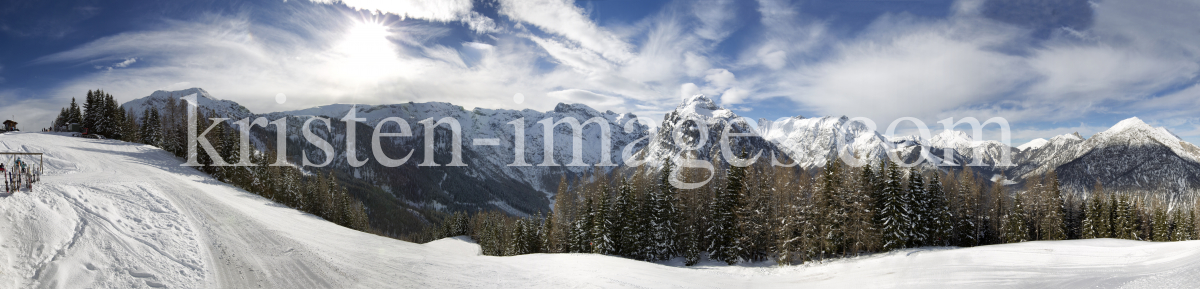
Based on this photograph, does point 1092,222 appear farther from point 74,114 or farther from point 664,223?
point 74,114

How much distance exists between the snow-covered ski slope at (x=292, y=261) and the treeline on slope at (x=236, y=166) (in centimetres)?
1542

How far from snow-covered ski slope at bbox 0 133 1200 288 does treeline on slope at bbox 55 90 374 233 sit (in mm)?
15418

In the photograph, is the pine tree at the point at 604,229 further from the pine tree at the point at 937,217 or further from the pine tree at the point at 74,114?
the pine tree at the point at 74,114

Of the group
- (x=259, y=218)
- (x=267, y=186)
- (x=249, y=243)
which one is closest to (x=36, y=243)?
(x=249, y=243)

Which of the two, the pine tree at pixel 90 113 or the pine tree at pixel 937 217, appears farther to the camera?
the pine tree at pixel 90 113

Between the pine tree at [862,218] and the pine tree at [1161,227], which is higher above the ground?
the pine tree at [862,218]

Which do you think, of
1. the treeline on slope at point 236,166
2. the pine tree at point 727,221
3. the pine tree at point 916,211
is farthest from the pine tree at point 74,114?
the pine tree at point 916,211

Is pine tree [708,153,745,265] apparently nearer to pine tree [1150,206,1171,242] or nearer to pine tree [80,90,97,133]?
pine tree [1150,206,1171,242]

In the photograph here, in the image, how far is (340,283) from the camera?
17891 mm

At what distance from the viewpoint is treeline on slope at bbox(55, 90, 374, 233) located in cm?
5288

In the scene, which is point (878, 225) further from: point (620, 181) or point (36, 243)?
point (36, 243)

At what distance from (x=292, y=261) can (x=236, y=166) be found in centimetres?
4396

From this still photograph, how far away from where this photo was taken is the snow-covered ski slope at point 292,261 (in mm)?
14422

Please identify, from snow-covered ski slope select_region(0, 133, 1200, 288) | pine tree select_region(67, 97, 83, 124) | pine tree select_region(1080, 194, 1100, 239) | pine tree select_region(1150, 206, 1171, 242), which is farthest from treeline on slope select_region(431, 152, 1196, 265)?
pine tree select_region(67, 97, 83, 124)
